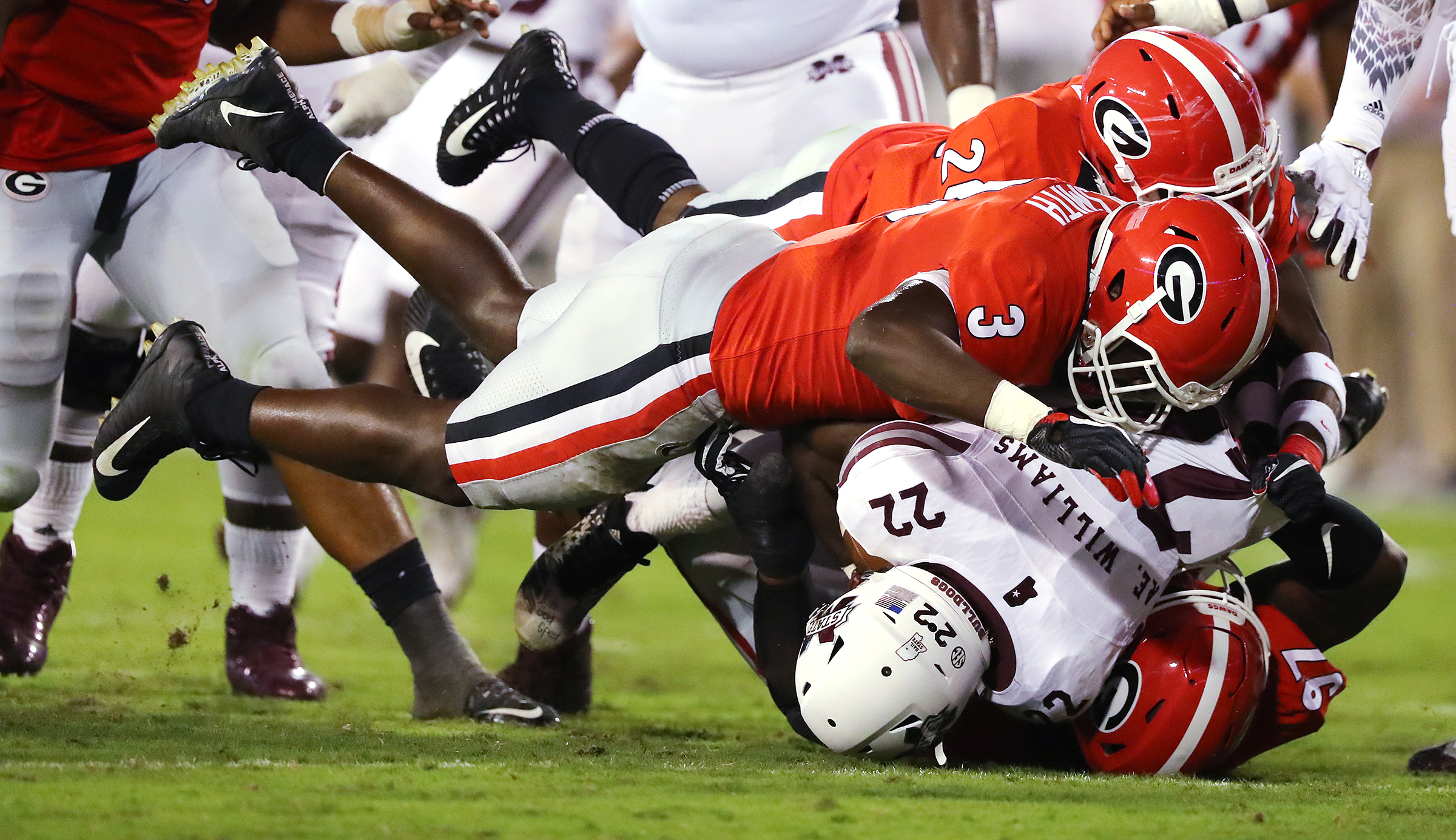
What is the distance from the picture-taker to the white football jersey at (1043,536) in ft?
8.00

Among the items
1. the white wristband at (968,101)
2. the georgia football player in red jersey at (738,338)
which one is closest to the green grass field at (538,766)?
the georgia football player in red jersey at (738,338)

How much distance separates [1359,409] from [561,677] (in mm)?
1919

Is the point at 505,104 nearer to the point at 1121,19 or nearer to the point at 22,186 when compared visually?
the point at 22,186

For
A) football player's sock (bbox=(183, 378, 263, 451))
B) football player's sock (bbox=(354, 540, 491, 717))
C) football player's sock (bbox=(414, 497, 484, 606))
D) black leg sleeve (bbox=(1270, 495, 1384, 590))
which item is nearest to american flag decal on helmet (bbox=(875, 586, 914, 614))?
black leg sleeve (bbox=(1270, 495, 1384, 590))

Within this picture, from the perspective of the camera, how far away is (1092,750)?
2.55 metres

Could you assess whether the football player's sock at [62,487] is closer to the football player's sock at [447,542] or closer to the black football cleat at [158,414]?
the black football cleat at [158,414]

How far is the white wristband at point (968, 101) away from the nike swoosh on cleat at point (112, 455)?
2075 millimetres

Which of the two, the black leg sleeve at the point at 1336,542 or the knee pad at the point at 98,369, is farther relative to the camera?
the knee pad at the point at 98,369

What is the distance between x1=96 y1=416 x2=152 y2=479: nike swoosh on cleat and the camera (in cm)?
288

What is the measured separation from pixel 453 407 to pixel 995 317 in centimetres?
105

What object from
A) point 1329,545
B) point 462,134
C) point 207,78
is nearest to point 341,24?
point 462,134

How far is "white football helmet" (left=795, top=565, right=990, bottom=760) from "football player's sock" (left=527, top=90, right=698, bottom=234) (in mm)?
1318

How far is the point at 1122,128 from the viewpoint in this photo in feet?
9.64

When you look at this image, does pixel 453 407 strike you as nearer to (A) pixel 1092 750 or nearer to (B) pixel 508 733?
(B) pixel 508 733
